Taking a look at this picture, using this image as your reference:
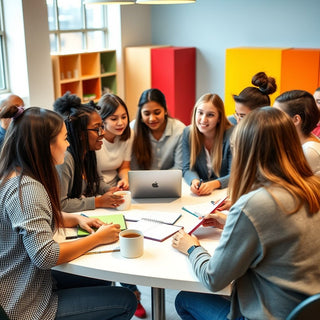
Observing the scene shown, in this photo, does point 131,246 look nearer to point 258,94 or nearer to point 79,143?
point 79,143

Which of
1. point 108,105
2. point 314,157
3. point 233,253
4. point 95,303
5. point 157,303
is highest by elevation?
point 108,105

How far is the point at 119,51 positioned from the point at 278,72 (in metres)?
2.24

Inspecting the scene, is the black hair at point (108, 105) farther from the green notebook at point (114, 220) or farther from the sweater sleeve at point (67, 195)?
the green notebook at point (114, 220)

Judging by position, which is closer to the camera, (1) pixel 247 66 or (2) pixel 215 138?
(2) pixel 215 138

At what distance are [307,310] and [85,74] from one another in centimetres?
483

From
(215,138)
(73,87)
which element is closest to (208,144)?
(215,138)

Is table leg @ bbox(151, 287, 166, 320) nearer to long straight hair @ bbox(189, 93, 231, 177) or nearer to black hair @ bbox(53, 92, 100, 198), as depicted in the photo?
black hair @ bbox(53, 92, 100, 198)

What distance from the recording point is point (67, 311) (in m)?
1.56

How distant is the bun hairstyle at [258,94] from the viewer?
270 cm

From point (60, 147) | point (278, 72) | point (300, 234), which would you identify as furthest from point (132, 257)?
point (278, 72)

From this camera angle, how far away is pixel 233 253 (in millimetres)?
1296

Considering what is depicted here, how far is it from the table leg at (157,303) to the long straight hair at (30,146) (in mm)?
603

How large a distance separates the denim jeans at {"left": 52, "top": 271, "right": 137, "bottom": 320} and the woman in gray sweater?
1.42ft

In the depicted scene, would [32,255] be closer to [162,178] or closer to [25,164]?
[25,164]
